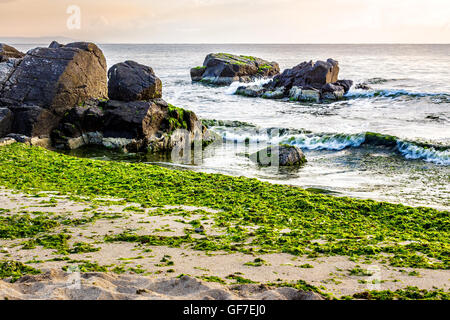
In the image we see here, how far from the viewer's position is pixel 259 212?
8477 millimetres

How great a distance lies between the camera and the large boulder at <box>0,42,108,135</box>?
1675 centimetres

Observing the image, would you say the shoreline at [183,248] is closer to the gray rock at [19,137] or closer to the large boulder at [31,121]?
the gray rock at [19,137]

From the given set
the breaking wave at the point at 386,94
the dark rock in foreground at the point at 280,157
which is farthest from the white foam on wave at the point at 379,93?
the dark rock in foreground at the point at 280,157

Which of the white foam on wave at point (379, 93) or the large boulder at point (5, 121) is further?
the white foam on wave at point (379, 93)

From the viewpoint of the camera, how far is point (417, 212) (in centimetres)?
932

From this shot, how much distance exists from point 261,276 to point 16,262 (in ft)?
9.64

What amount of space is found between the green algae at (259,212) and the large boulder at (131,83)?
577 cm

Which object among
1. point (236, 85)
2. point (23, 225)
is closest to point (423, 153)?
point (23, 225)

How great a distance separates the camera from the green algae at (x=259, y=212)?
6.55m

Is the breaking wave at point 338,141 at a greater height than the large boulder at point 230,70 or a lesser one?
lesser

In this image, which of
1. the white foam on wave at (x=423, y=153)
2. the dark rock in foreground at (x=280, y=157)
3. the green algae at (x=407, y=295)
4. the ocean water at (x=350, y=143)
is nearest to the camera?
the green algae at (x=407, y=295)

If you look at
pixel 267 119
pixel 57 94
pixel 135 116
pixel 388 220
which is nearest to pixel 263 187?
pixel 388 220

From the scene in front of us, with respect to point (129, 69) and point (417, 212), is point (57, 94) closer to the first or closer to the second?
point (129, 69)

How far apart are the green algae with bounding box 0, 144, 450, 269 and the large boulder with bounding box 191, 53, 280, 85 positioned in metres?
36.6
